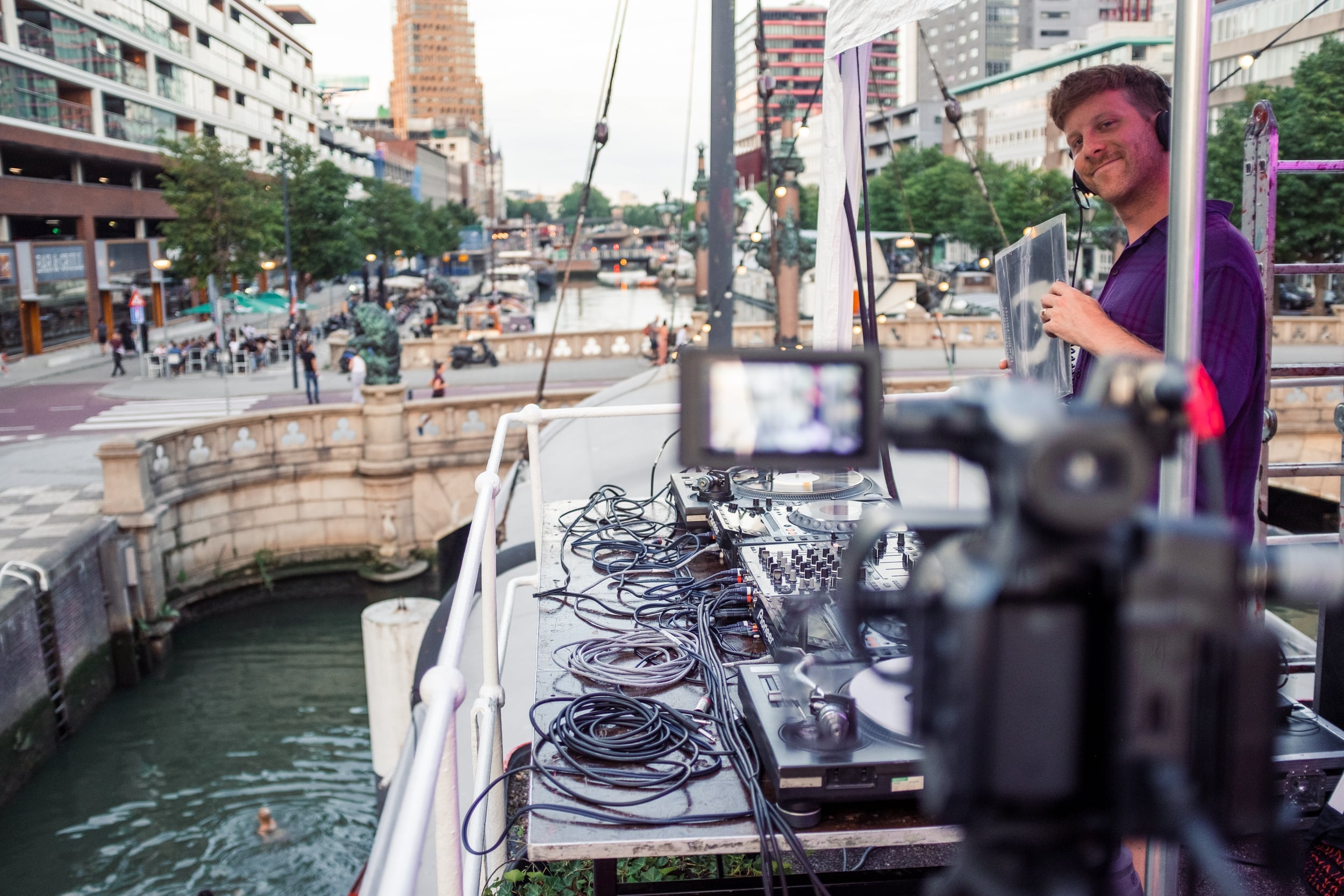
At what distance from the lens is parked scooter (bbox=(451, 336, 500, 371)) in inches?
1126

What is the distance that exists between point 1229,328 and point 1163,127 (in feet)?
1.91

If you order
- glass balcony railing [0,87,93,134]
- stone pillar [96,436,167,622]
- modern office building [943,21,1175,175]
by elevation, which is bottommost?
stone pillar [96,436,167,622]

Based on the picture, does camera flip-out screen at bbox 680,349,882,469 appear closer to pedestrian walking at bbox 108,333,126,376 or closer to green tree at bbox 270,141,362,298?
pedestrian walking at bbox 108,333,126,376

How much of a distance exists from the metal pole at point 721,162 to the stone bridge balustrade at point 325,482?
9341 millimetres

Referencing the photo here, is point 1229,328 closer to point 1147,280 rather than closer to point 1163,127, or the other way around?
point 1147,280

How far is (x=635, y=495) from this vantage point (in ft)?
28.6

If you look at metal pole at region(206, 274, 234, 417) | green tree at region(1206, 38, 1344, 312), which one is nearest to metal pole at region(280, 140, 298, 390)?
metal pole at region(206, 274, 234, 417)

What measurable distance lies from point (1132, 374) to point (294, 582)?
20745 millimetres

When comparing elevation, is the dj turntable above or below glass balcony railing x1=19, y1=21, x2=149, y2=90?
below

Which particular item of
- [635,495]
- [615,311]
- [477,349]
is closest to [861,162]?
[635,495]

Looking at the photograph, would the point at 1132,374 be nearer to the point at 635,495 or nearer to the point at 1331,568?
the point at 1331,568

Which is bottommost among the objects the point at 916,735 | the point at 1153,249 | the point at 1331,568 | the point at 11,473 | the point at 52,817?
the point at 52,817

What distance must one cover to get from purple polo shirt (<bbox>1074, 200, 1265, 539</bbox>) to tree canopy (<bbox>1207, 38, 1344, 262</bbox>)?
26.8m

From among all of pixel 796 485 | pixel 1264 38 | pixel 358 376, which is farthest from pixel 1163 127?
pixel 1264 38
